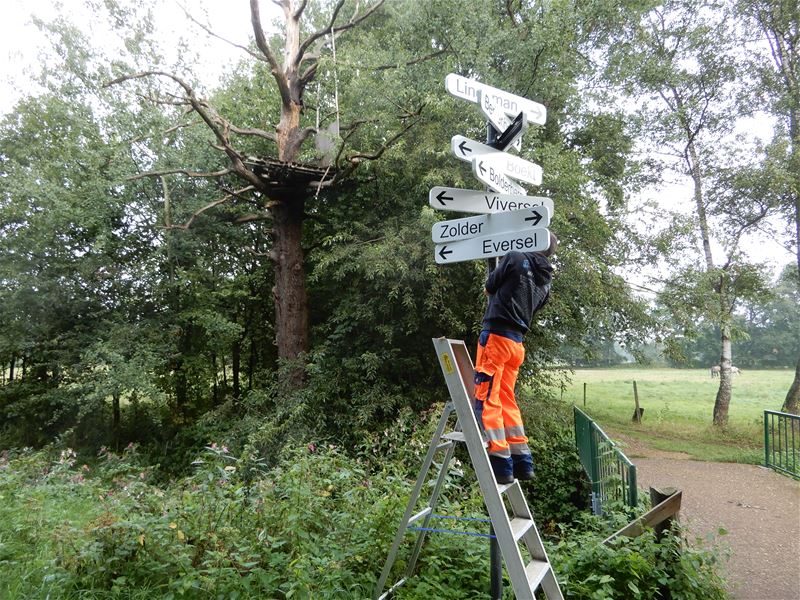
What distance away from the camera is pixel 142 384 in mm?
8922

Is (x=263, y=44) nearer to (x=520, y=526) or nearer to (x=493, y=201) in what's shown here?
(x=493, y=201)

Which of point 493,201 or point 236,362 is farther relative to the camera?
point 236,362

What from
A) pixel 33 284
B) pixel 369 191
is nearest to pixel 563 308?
pixel 369 191

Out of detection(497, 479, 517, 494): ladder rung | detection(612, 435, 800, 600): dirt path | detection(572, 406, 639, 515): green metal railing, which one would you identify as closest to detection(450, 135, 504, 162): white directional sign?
detection(497, 479, 517, 494): ladder rung

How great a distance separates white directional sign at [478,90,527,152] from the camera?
2.95 m

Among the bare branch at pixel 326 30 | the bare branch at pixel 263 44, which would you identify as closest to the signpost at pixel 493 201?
the bare branch at pixel 263 44

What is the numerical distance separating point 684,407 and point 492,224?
1766 centimetres

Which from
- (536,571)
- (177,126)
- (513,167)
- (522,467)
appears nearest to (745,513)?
(522,467)

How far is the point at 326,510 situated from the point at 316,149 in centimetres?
833

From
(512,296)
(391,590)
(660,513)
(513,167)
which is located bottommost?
(391,590)

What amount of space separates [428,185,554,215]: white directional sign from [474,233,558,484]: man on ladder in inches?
14.9

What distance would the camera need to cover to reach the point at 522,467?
272cm

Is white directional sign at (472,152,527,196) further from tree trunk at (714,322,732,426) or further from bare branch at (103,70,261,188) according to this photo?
tree trunk at (714,322,732,426)

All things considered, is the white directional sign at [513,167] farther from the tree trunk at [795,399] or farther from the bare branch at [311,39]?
the tree trunk at [795,399]
